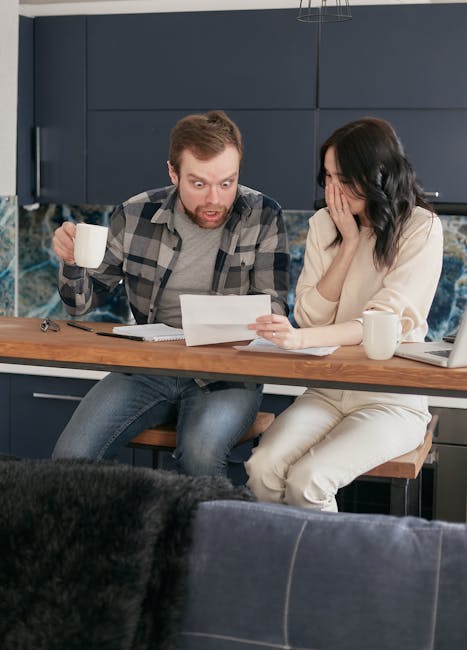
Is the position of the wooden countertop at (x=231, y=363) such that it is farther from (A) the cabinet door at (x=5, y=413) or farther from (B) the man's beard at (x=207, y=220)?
(A) the cabinet door at (x=5, y=413)

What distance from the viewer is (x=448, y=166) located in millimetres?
3846

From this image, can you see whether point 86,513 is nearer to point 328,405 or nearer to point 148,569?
point 148,569

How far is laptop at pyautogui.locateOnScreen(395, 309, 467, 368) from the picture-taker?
2.20 m

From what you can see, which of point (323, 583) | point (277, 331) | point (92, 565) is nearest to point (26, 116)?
point (277, 331)

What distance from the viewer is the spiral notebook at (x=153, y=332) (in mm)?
2494

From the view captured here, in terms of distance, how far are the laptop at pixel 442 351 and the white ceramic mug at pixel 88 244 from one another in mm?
790

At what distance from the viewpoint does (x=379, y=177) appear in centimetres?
271

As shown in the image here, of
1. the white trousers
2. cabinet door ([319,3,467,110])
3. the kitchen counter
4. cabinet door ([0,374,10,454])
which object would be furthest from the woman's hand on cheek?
cabinet door ([0,374,10,454])

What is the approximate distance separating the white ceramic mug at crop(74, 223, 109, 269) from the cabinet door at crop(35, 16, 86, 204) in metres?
1.69

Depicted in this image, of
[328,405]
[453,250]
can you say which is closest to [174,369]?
[328,405]

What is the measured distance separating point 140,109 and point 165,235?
1291 mm

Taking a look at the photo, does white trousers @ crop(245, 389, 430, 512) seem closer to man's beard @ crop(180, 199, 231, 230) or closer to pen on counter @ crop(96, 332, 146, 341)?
pen on counter @ crop(96, 332, 146, 341)

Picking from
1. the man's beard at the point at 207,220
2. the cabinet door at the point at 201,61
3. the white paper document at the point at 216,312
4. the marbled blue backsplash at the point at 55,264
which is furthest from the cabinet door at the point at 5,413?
the white paper document at the point at 216,312

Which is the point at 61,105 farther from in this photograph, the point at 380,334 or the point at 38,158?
the point at 380,334
